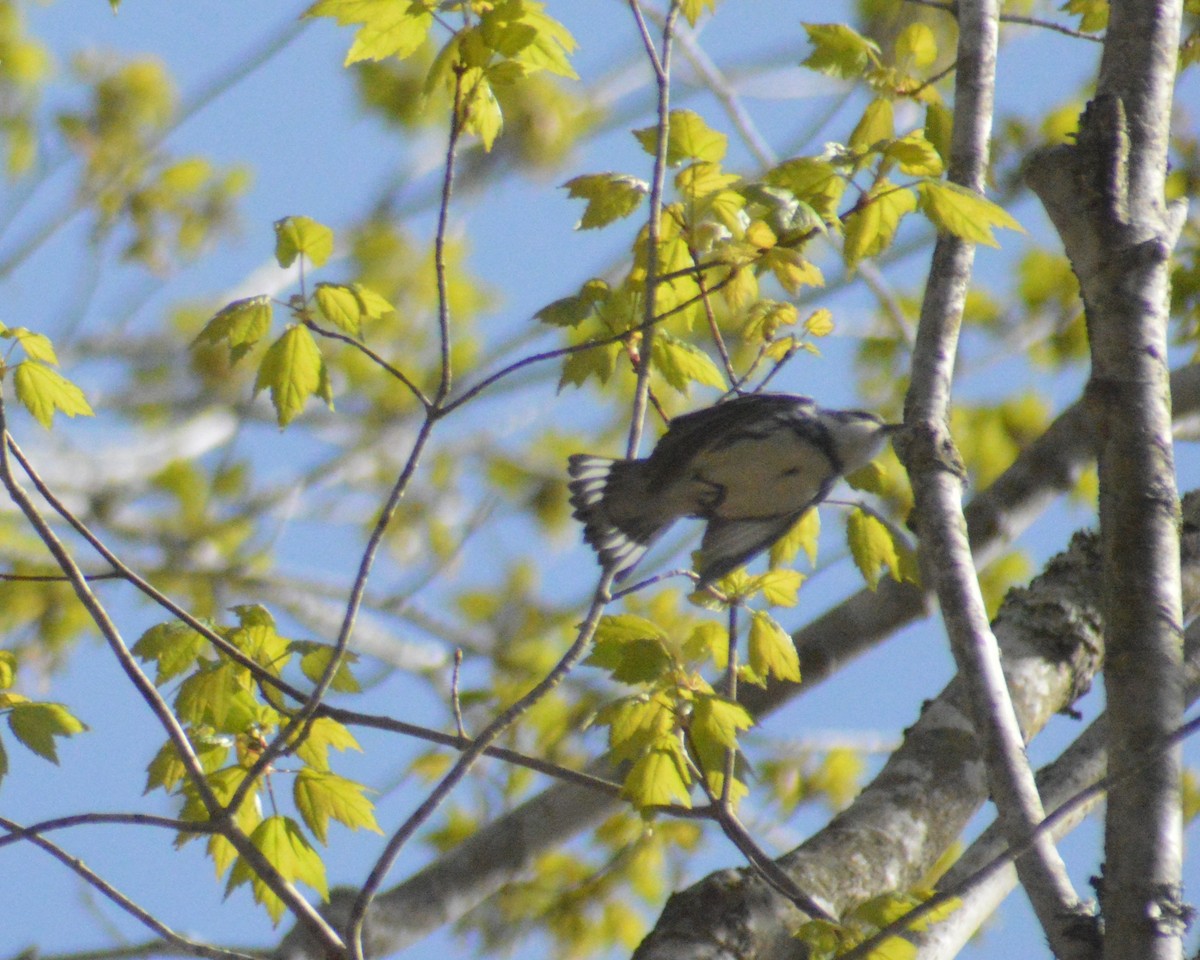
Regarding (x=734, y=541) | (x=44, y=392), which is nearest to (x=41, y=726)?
(x=44, y=392)

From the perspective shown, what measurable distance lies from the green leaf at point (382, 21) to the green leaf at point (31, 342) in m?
0.71

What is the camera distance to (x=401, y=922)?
2795 mm

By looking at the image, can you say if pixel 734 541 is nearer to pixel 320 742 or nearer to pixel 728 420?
pixel 728 420

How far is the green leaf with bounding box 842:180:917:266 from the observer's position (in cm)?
217

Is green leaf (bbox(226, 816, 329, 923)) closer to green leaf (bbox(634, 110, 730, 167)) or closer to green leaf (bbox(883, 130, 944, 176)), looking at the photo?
green leaf (bbox(634, 110, 730, 167))

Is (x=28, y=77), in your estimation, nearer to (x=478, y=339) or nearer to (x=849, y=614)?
(x=478, y=339)

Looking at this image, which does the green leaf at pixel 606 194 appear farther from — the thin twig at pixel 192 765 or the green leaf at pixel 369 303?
the thin twig at pixel 192 765

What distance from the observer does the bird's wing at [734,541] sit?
90.4 inches

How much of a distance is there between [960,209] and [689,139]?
55cm

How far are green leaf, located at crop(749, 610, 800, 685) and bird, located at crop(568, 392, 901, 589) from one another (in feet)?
0.39

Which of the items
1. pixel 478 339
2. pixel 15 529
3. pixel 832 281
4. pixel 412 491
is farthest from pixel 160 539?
pixel 832 281

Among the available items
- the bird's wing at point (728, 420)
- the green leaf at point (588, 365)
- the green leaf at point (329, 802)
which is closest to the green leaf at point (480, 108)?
the green leaf at point (588, 365)

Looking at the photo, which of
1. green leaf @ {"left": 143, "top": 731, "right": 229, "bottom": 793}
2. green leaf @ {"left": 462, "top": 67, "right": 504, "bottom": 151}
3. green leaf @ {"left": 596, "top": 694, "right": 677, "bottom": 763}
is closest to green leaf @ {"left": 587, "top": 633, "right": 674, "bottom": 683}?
green leaf @ {"left": 596, "top": 694, "right": 677, "bottom": 763}

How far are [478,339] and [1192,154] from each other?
3.59 m
